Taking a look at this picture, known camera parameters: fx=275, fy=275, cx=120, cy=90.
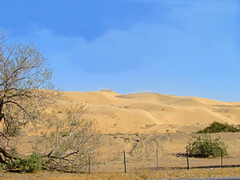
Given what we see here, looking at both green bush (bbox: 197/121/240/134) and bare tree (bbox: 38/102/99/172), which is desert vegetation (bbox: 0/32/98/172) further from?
green bush (bbox: 197/121/240/134)

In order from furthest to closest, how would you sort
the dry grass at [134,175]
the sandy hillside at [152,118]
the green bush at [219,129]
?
the sandy hillside at [152,118] → the green bush at [219,129] → the dry grass at [134,175]

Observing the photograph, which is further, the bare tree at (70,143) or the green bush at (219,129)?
the green bush at (219,129)

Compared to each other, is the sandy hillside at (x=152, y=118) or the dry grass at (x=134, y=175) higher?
the sandy hillside at (x=152, y=118)

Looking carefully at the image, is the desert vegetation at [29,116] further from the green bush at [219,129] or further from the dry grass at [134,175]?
the green bush at [219,129]

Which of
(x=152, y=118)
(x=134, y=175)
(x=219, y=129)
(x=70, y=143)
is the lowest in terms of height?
(x=134, y=175)

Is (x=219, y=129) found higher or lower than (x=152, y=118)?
lower

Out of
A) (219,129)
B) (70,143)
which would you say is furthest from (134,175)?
(219,129)

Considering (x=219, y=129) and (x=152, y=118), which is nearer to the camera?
(x=219, y=129)

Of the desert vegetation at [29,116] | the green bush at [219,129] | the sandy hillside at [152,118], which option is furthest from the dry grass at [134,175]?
the sandy hillside at [152,118]

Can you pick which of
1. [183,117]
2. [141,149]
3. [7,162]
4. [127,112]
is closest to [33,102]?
→ [7,162]

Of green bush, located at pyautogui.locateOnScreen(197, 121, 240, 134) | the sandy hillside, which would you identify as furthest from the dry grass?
the sandy hillside

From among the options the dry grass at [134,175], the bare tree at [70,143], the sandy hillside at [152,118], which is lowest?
the dry grass at [134,175]

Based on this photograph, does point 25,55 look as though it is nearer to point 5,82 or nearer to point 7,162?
point 5,82

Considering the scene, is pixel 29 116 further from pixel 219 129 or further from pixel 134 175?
pixel 219 129
